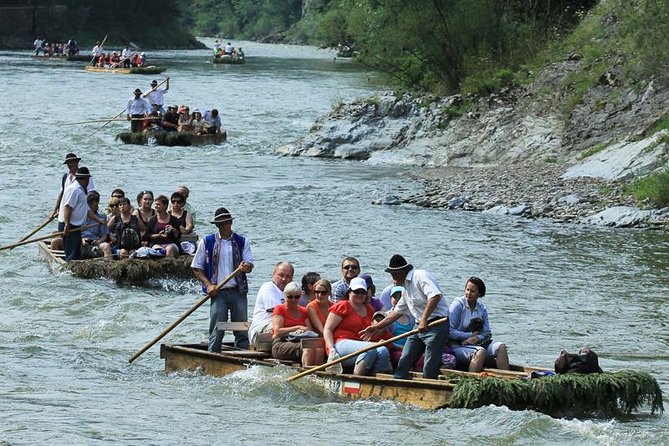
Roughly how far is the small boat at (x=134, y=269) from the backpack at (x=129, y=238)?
246 millimetres

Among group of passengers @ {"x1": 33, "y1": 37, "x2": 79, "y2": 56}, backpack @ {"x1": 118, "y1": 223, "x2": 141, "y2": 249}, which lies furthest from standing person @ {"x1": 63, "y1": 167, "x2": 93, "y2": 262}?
group of passengers @ {"x1": 33, "y1": 37, "x2": 79, "y2": 56}

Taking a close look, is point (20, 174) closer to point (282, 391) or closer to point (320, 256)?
point (320, 256)

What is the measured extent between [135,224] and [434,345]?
7.71 m

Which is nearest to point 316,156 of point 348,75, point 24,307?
point 24,307

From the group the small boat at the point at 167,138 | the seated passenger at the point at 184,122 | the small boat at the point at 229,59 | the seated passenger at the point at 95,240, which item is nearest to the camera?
the seated passenger at the point at 95,240

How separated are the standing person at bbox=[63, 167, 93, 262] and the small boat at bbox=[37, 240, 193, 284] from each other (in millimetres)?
397

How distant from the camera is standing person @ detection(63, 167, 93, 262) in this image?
807 inches

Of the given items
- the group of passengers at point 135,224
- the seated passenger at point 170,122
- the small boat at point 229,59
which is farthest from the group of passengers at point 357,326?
the small boat at point 229,59

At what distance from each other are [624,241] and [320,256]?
211 inches

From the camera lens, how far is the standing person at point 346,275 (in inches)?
603

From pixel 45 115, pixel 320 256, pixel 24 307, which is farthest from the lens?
pixel 45 115

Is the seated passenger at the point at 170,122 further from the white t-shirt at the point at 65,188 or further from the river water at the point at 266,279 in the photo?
the white t-shirt at the point at 65,188

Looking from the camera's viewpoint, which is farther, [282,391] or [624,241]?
[624,241]

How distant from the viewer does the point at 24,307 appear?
19750mm
